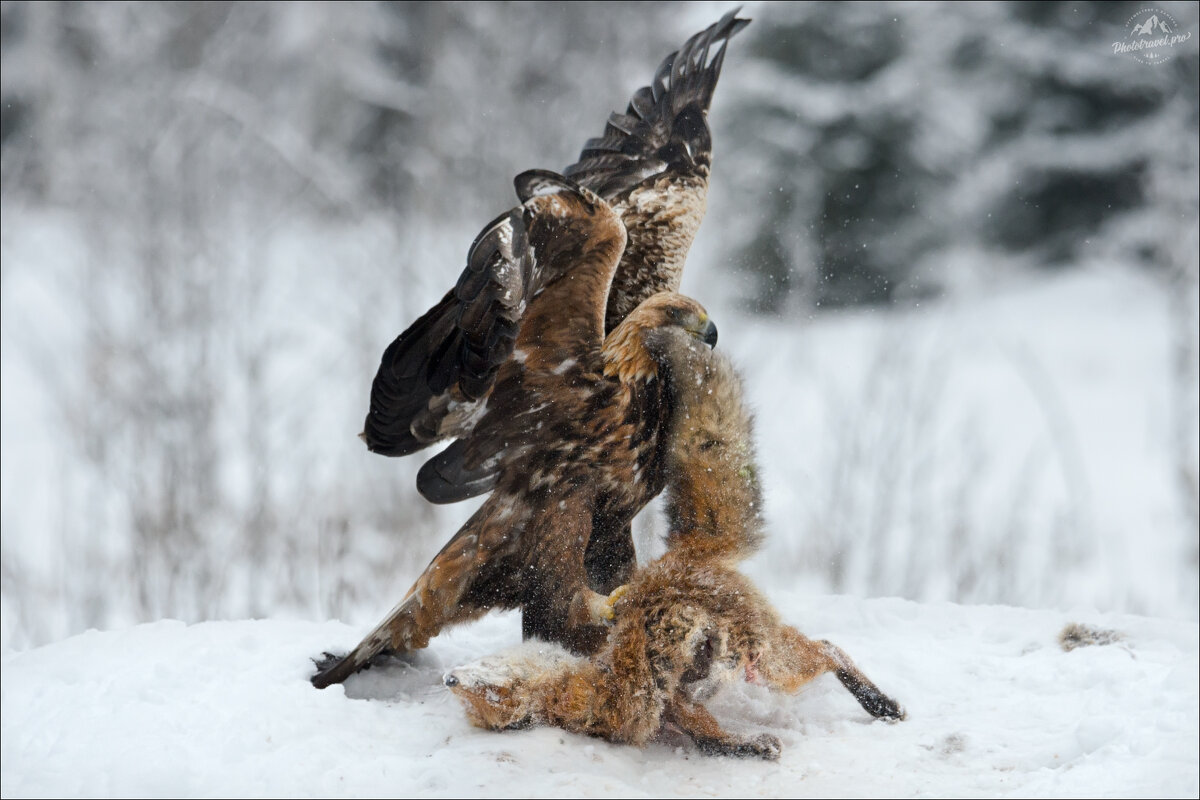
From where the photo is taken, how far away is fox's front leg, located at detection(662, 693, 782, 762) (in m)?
2.55

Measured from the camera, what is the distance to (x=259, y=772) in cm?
235

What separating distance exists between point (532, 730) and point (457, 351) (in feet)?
A: 3.11

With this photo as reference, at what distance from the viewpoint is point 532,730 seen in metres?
2.59

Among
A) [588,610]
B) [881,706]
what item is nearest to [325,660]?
[588,610]

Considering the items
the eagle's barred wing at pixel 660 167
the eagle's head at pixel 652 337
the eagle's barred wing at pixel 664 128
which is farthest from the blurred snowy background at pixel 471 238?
the eagle's barred wing at pixel 664 128

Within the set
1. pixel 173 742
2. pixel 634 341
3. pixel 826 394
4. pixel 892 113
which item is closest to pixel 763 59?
pixel 892 113

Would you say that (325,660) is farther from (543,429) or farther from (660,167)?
(660,167)

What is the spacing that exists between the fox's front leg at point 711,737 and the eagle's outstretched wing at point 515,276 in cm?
85

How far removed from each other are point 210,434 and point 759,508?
460cm

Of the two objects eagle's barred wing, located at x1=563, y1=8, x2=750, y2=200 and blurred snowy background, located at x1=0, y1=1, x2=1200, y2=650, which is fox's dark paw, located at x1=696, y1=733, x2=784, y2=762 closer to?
blurred snowy background, located at x1=0, y1=1, x2=1200, y2=650

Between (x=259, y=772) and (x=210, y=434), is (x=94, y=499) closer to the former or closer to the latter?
(x=210, y=434)

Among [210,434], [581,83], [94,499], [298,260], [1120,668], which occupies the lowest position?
[1120,668]

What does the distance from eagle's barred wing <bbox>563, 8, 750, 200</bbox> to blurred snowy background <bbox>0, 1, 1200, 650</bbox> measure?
126 centimetres

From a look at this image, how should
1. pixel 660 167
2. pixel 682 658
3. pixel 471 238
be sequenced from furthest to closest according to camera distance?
1. pixel 471 238
2. pixel 660 167
3. pixel 682 658
